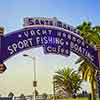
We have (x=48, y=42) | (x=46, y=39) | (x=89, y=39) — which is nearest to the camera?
(x=46, y=39)

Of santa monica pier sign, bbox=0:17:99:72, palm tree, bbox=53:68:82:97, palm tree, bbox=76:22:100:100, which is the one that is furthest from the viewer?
palm tree, bbox=53:68:82:97

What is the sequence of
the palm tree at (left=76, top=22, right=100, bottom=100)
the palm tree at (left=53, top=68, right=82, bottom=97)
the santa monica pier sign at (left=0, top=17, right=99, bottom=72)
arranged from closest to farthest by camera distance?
1. the santa monica pier sign at (left=0, top=17, right=99, bottom=72)
2. the palm tree at (left=76, top=22, right=100, bottom=100)
3. the palm tree at (left=53, top=68, right=82, bottom=97)

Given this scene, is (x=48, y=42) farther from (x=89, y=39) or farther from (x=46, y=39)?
(x=89, y=39)

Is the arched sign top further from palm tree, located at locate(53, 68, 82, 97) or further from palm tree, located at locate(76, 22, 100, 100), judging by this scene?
palm tree, located at locate(53, 68, 82, 97)

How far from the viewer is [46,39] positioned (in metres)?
33.5

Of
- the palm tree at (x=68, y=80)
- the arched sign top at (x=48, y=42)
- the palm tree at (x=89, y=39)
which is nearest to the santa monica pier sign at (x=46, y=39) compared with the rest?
the arched sign top at (x=48, y=42)

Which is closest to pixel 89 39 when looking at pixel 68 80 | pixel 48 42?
pixel 48 42

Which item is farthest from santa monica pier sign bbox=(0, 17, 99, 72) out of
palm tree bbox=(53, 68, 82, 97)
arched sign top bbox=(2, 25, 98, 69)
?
palm tree bbox=(53, 68, 82, 97)

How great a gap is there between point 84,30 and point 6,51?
20800mm

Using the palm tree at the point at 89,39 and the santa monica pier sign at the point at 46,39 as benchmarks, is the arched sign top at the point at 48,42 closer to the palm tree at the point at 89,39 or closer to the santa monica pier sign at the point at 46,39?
the santa monica pier sign at the point at 46,39

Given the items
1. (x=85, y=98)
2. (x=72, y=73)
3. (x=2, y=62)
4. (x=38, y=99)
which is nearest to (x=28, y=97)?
(x=38, y=99)

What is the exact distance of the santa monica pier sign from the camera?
3130 cm

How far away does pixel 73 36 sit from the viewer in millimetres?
35438

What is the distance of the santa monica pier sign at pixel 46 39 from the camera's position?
31.3 meters
